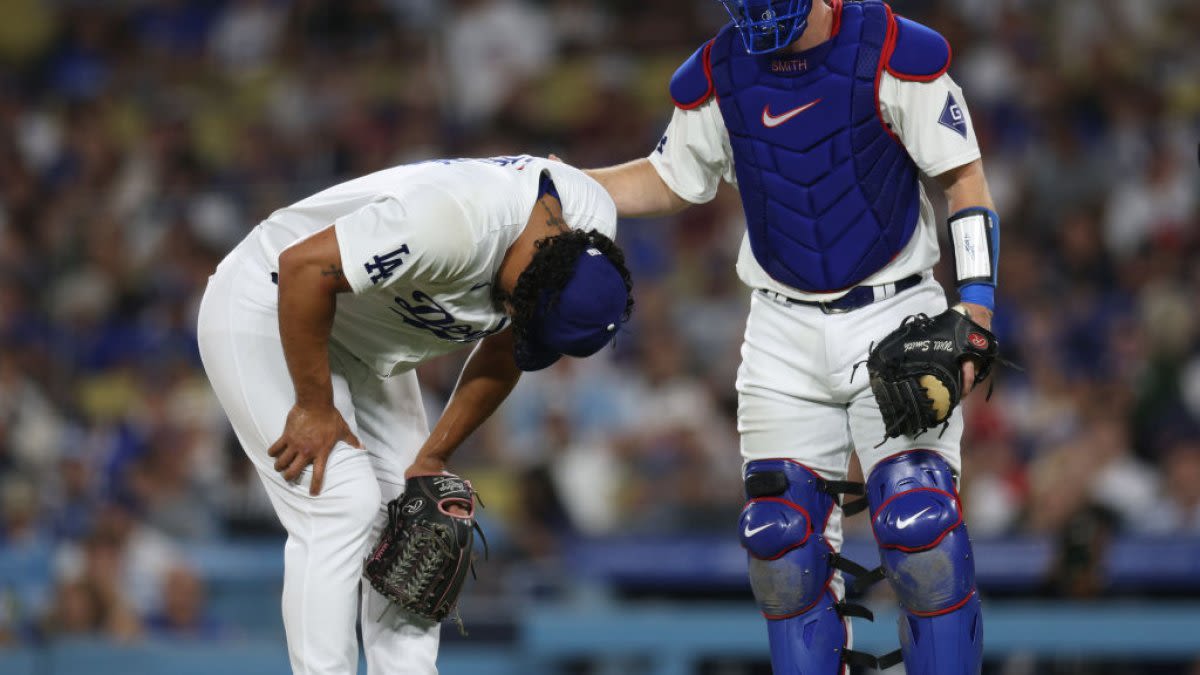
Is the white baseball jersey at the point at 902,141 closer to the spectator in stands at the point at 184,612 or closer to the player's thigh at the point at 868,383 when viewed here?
the player's thigh at the point at 868,383

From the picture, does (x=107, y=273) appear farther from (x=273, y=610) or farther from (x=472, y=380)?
(x=472, y=380)

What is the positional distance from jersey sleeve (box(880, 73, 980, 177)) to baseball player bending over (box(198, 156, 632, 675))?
0.83 metres

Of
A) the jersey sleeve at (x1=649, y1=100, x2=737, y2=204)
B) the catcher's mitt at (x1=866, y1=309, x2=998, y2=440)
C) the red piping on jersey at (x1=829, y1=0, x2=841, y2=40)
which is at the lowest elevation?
the catcher's mitt at (x1=866, y1=309, x2=998, y2=440)

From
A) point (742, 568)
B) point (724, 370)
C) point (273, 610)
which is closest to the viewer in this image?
point (742, 568)

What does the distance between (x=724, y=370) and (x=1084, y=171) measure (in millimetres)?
2525

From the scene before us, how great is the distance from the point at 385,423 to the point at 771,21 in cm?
165

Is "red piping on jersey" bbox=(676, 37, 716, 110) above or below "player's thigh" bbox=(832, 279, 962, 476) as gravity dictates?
above

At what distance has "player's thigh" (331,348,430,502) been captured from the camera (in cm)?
456

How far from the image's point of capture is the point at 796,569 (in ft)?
13.5

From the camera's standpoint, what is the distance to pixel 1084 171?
909 cm

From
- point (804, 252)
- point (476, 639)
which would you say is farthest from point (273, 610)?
point (804, 252)

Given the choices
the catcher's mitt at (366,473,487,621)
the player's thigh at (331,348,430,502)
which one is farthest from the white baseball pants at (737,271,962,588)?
the player's thigh at (331,348,430,502)

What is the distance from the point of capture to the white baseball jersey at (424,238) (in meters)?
3.87

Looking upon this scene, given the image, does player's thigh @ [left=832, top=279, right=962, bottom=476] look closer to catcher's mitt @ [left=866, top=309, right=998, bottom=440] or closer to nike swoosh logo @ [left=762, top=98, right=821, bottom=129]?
catcher's mitt @ [left=866, top=309, right=998, bottom=440]
